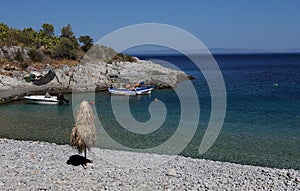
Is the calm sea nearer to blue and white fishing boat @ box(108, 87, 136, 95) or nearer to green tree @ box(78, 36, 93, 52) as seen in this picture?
blue and white fishing boat @ box(108, 87, 136, 95)

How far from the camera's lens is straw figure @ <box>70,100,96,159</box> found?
477 inches

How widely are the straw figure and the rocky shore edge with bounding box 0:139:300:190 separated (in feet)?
3.92

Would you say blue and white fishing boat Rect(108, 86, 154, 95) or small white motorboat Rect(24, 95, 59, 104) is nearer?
small white motorboat Rect(24, 95, 59, 104)

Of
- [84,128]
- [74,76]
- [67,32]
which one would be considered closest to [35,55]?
[74,76]

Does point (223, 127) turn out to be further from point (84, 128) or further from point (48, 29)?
point (48, 29)

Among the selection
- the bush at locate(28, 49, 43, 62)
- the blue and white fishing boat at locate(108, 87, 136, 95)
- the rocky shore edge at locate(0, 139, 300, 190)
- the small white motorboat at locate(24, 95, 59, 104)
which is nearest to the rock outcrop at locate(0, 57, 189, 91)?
the blue and white fishing boat at locate(108, 87, 136, 95)

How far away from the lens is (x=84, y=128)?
1220 cm

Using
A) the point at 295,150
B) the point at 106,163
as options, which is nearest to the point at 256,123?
the point at 295,150

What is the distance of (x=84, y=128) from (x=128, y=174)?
2.62m

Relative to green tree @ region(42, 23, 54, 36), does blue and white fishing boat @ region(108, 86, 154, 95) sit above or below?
below

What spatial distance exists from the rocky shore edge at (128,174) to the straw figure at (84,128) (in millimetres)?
1193

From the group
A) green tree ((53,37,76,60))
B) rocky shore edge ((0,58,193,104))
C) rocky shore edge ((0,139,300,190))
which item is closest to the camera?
rocky shore edge ((0,139,300,190))

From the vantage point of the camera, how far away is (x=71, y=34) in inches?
2768

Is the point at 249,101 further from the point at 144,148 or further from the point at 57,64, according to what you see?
the point at 57,64
